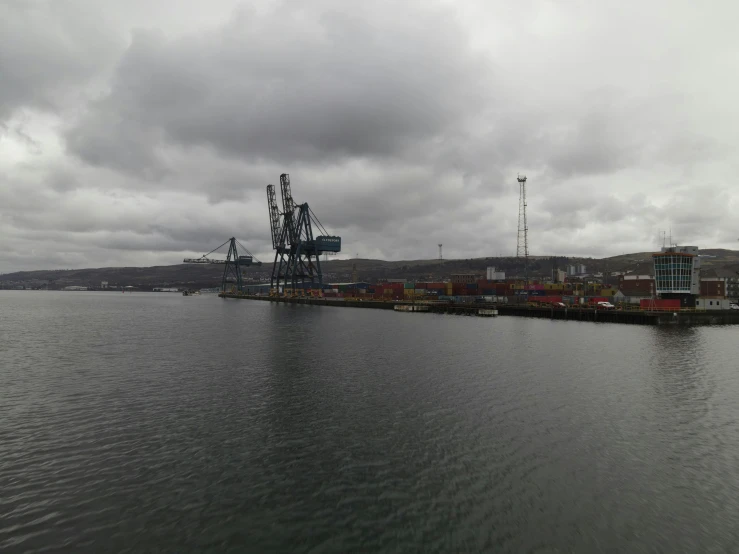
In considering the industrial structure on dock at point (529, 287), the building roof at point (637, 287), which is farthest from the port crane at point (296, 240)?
the building roof at point (637, 287)

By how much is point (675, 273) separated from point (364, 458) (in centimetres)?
8234

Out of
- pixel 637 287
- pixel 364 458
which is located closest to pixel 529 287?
pixel 637 287

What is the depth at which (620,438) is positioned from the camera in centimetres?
1477

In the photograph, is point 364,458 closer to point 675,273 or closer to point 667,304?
point 667,304

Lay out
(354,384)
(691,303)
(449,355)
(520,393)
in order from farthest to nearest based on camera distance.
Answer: (691,303)
(449,355)
(354,384)
(520,393)

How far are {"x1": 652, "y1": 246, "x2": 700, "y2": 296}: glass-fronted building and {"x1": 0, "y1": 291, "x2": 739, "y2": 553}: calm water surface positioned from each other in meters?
54.7

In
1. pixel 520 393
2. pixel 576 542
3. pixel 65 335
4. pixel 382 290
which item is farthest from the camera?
pixel 382 290

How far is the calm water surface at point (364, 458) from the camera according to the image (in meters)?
8.95

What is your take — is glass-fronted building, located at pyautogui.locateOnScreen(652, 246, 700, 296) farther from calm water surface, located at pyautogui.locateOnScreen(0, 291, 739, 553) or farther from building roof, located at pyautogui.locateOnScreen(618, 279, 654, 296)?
calm water surface, located at pyautogui.locateOnScreen(0, 291, 739, 553)

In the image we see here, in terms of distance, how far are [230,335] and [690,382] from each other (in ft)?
135

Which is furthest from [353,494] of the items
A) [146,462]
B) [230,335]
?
[230,335]

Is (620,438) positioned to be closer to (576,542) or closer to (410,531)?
(576,542)

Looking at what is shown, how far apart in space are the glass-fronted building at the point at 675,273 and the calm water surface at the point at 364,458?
5470 cm

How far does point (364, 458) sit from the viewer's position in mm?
12648
